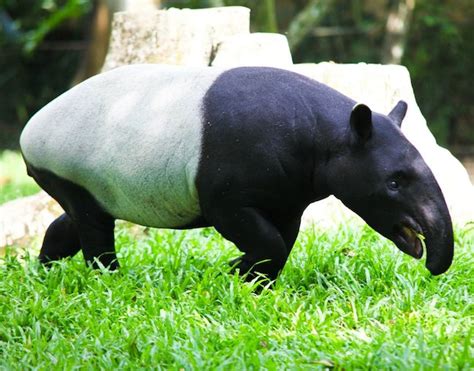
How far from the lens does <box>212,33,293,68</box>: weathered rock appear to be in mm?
7594

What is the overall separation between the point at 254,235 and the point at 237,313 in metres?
0.46

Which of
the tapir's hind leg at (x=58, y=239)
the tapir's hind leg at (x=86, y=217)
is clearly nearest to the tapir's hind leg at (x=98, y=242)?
the tapir's hind leg at (x=86, y=217)

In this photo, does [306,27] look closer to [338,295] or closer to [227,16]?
[227,16]

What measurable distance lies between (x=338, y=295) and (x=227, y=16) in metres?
4.08

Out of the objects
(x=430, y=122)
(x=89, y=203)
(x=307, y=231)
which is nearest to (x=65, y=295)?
(x=89, y=203)

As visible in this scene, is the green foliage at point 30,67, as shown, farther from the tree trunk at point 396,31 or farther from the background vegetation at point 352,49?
the tree trunk at point 396,31

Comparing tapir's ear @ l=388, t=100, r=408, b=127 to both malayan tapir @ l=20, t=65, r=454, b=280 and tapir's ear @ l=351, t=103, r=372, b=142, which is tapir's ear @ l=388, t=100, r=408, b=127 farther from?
tapir's ear @ l=351, t=103, r=372, b=142

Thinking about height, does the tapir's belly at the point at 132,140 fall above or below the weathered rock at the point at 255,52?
above

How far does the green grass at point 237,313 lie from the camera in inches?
155

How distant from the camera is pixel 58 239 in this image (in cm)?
571

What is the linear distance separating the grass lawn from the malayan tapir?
0.27 m

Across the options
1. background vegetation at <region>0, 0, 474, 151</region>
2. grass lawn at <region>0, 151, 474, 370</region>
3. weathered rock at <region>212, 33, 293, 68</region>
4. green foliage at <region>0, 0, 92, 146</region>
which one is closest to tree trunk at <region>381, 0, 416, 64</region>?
background vegetation at <region>0, 0, 474, 151</region>

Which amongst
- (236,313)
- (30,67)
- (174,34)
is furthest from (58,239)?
(30,67)

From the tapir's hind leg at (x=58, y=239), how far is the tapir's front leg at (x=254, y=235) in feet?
3.88
